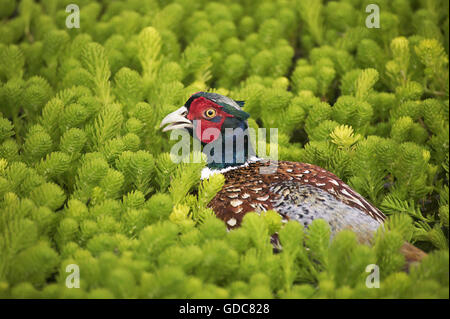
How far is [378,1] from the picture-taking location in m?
3.40

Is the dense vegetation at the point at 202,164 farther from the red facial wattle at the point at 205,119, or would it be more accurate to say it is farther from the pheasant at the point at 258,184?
the red facial wattle at the point at 205,119

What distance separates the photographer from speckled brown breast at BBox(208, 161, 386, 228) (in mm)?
2133

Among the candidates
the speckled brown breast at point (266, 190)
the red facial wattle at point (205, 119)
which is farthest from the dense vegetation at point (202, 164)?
the red facial wattle at point (205, 119)

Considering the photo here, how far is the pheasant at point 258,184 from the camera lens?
2.04 meters

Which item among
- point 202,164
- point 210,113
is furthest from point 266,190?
point 210,113

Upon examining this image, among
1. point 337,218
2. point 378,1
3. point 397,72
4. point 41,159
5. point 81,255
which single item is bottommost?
point 81,255

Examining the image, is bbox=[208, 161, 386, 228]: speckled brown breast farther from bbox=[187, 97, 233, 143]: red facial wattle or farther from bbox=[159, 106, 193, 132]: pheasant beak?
bbox=[159, 106, 193, 132]: pheasant beak

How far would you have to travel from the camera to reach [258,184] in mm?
2264

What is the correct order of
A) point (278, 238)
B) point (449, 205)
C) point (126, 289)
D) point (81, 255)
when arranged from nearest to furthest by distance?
1. point (126, 289)
2. point (81, 255)
3. point (278, 238)
4. point (449, 205)

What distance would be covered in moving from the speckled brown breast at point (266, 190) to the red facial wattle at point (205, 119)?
229 mm

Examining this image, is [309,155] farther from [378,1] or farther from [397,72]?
[378,1]

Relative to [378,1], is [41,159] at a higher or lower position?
lower

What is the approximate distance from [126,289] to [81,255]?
234 mm
